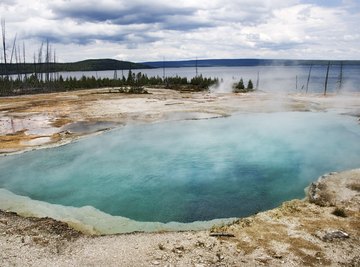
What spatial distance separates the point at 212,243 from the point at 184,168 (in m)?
7.62

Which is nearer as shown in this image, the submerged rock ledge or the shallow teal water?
the submerged rock ledge

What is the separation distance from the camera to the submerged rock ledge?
7.82m

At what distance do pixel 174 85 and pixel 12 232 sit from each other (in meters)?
50.8

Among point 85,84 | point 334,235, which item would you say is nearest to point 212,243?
point 334,235

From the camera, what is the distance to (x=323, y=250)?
8.16 meters

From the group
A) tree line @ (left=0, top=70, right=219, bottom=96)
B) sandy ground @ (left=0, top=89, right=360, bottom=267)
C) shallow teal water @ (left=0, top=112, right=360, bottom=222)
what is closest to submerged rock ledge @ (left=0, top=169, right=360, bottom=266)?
sandy ground @ (left=0, top=89, right=360, bottom=267)

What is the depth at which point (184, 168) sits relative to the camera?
52.7 ft

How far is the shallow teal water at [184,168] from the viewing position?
40.4ft

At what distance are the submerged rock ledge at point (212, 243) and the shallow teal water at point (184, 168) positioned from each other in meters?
1.84

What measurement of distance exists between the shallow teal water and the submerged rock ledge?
1.84 metres

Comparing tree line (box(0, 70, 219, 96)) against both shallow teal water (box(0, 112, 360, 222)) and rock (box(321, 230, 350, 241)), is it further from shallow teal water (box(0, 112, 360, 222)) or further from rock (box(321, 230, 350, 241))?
rock (box(321, 230, 350, 241))

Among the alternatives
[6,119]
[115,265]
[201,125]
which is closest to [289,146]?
[201,125]

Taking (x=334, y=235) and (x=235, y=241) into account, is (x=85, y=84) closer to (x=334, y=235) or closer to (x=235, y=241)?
(x=235, y=241)

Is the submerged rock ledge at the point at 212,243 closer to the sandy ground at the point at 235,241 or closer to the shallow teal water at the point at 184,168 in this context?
the sandy ground at the point at 235,241
